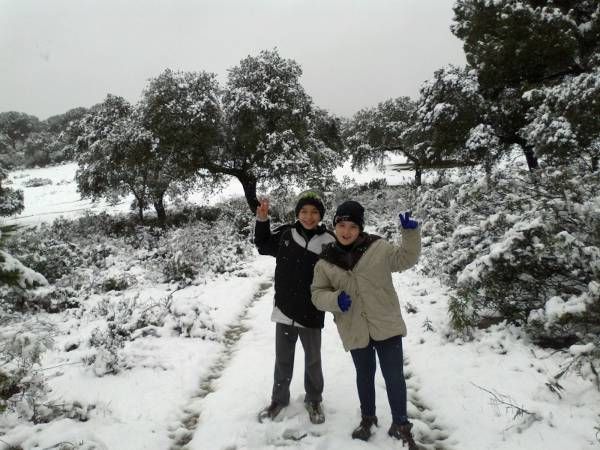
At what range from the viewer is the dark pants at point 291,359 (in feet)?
11.6

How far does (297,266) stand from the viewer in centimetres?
349

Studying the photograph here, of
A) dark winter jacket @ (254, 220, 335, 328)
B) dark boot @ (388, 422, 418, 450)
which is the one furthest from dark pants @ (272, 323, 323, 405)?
dark boot @ (388, 422, 418, 450)

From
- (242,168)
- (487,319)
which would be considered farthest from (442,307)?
(242,168)

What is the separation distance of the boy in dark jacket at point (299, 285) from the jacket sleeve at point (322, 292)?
284 millimetres

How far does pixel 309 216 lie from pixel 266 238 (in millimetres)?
498

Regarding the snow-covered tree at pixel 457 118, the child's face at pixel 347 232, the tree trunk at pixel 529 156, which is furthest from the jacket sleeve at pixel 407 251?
the tree trunk at pixel 529 156

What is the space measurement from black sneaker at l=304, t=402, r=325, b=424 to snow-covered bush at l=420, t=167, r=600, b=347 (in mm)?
2043

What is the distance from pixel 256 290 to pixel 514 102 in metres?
9.01

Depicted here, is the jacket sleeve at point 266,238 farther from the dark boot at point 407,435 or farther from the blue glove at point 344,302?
the dark boot at point 407,435

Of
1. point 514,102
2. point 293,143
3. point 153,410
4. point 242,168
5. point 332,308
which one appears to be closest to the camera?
point 332,308

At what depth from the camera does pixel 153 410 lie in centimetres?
407

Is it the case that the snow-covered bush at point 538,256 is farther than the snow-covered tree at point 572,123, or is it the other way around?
the snow-covered tree at point 572,123

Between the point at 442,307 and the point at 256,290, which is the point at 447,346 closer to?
the point at 442,307

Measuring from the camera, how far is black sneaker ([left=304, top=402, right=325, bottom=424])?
3.57 meters
